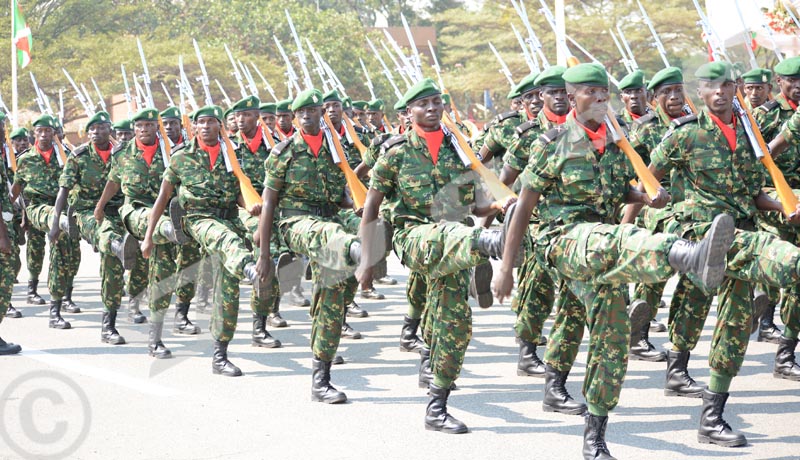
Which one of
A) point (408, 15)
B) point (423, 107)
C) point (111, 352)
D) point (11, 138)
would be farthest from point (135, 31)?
point (423, 107)

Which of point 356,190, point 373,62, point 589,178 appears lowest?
point 373,62

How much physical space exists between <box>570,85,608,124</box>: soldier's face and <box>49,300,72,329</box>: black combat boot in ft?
20.7

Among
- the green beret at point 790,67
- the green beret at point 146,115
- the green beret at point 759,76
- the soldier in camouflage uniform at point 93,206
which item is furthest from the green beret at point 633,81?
the soldier in camouflage uniform at point 93,206

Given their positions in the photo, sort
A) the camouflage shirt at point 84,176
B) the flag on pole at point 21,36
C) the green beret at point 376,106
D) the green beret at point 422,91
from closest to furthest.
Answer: the green beret at point 422,91 → the camouflage shirt at point 84,176 → the green beret at point 376,106 → the flag on pole at point 21,36

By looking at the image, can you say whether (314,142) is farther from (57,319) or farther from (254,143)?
(57,319)

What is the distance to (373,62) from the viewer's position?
39125mm

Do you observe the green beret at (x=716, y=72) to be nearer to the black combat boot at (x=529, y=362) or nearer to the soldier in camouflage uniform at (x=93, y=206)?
the black combat boot at (x=529, y=362)

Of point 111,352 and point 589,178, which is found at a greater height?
point 589,178

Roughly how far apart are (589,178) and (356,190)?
7.06 ft

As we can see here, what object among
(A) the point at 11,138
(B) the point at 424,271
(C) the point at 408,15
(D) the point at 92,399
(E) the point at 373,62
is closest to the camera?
(B) the point at 424,271

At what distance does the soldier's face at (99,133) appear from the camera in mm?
10336

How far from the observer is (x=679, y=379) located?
6.88m

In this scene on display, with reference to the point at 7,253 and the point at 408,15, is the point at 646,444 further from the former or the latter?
the point at 408,15

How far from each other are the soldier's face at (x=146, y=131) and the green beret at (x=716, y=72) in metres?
5.00
